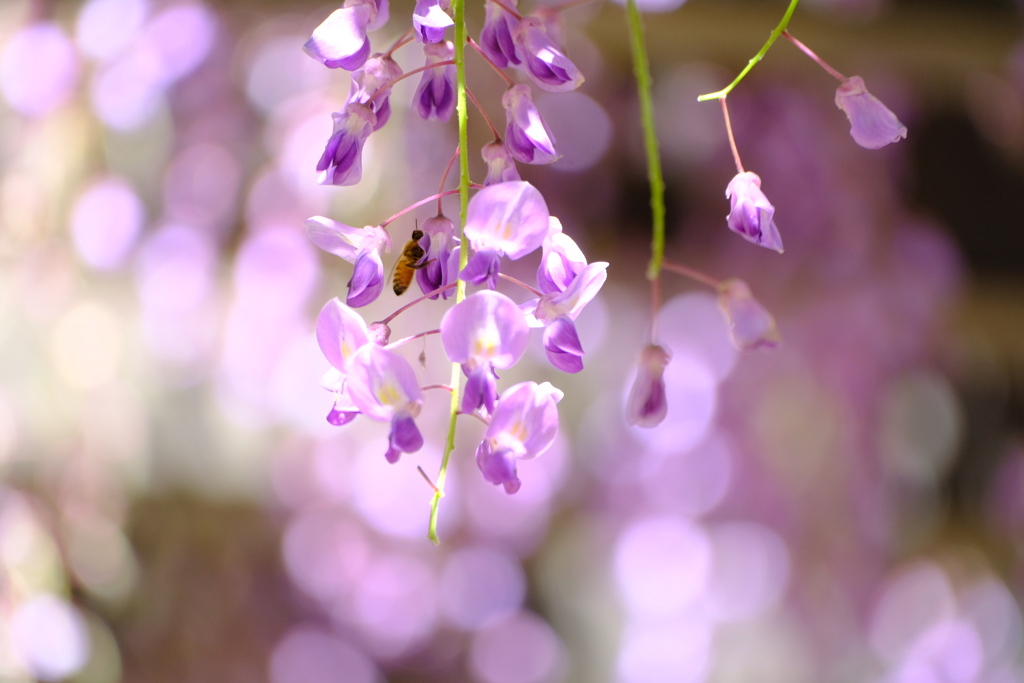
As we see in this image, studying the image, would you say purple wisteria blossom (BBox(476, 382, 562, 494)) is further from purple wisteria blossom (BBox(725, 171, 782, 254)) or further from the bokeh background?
the bokeh background

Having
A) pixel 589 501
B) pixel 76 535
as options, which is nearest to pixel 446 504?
pixel 589 501

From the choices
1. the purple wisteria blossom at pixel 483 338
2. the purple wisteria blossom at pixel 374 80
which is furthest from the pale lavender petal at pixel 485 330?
the purple wisteria blossom at pixel 374 80

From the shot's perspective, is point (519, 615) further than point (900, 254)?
Yes

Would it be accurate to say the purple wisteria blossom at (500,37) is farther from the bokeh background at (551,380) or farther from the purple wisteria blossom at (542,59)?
the bokeh background at (551,380)

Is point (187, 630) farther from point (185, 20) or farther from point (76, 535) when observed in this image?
point (185, 20)

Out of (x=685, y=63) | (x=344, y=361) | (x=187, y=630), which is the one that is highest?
(x=344, y=361)

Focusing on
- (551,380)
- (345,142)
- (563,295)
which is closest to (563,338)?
(563,295)

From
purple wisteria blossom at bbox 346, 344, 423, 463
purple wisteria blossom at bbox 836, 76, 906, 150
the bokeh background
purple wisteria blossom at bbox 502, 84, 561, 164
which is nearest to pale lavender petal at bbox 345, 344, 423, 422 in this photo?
purple wisteria blossom at bbox 346, 344, 423, 463
